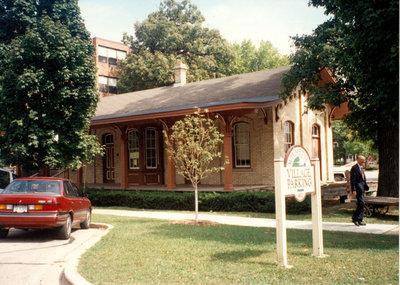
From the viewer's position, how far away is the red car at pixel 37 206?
943 centimetres

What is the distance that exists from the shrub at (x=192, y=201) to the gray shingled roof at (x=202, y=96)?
3615 mm

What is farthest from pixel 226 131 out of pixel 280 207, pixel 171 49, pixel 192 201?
pixel 171 49

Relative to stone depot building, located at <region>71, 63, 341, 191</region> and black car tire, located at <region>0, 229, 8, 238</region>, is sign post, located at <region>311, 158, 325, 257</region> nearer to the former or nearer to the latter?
black car tire, located at <region>0, 229, 8, 238</region>

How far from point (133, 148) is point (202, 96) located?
5461 mm

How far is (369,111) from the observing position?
14.2 metres

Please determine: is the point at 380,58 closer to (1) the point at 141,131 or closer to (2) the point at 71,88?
(2) the point at 71,88

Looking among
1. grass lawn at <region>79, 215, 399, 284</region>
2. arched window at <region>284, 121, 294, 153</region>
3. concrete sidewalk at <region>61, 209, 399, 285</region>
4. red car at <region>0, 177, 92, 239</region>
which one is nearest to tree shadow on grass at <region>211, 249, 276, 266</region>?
grass lawn at <region>79, 215, 399, 284</region>

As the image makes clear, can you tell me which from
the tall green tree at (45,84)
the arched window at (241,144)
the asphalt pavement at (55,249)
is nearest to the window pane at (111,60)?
the arched window at (241,144)

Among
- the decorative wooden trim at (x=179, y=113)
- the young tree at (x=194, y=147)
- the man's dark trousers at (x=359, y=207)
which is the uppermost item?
the decorative wooden trim at (x=179, y=113)

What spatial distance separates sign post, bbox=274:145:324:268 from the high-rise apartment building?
46967mm

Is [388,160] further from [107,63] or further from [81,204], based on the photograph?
[107,63]

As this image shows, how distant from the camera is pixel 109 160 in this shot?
82.4 feet

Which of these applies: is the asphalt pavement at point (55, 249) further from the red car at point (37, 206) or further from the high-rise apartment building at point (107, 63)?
the high-rise apartment building at point (107, 63)

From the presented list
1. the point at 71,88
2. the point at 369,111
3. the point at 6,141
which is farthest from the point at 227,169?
the point at 6,141
